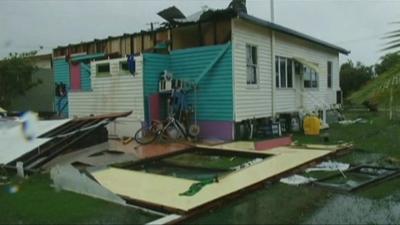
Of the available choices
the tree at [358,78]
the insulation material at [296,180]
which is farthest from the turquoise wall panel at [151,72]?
the tree at [358,78]

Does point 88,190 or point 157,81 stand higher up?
point 157,81

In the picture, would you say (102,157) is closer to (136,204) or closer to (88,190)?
(88,190)

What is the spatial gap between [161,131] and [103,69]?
3261mm

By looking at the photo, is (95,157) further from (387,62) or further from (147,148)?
(387,62)

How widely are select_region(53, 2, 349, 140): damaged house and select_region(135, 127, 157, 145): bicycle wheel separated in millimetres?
294

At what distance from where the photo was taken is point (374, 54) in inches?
78.3

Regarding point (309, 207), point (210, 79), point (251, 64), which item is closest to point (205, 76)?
point (210, 79)

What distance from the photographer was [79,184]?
6023 mm

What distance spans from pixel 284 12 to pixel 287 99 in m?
11.1

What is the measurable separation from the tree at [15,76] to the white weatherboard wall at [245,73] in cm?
1228

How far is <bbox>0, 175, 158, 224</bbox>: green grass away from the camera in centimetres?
481

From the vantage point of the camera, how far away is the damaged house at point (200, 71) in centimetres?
1176

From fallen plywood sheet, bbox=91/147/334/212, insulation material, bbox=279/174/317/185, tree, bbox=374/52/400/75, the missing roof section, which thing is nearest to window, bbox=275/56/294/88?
the missing roof section

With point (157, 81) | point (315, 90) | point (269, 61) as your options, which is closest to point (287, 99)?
point (269, 61)
